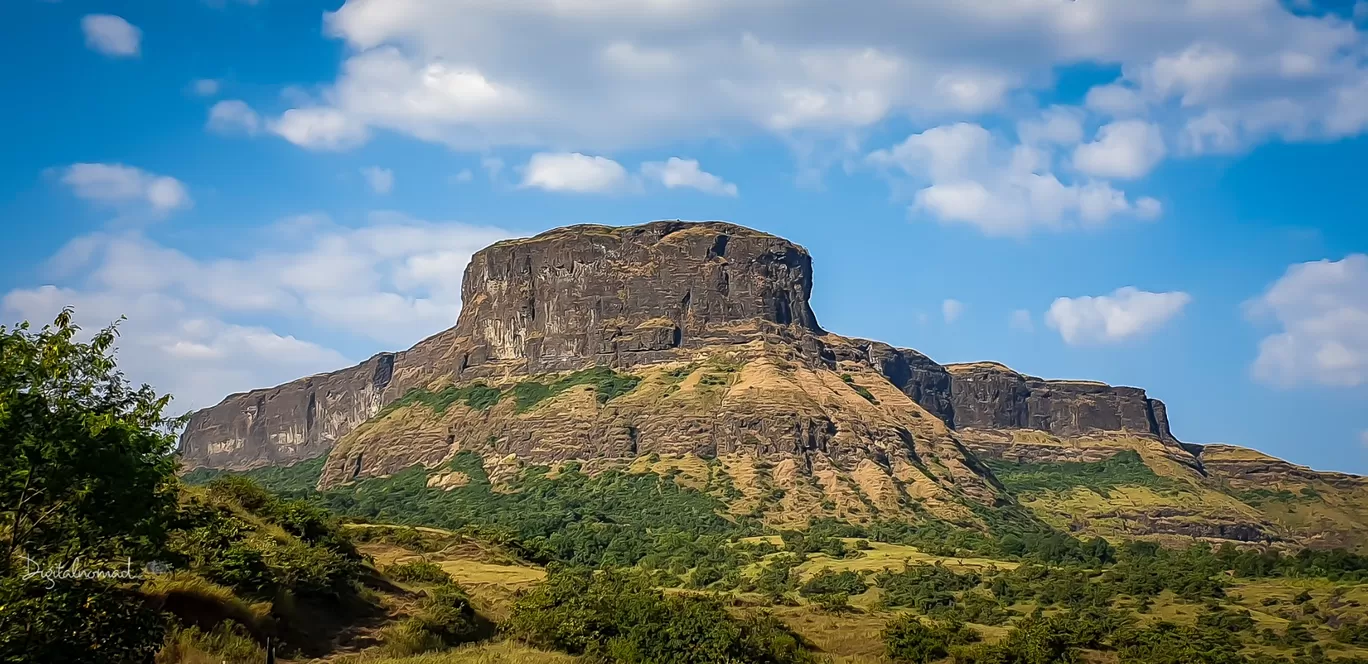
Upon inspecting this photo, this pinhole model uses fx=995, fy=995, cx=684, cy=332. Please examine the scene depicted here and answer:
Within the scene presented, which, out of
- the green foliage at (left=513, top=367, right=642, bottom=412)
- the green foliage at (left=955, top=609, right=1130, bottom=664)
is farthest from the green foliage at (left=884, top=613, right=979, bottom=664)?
the green foliage at (left=513, top=367, right=642, bottom=412)

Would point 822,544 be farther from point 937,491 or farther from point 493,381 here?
point 493,381

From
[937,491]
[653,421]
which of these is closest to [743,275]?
[653,421]

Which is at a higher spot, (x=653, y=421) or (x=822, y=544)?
(x=653, y=421)

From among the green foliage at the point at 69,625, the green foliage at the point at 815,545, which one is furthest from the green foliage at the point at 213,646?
the green foliage at the point at 815,545

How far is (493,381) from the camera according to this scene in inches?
7741

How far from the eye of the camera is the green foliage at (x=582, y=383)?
176 meters

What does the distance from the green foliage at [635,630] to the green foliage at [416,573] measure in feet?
28.1

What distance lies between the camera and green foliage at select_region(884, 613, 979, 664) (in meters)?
39.0

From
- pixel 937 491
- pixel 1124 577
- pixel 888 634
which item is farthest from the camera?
pixel 937 491

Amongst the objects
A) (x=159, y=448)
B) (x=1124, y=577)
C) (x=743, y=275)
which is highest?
(x=743, y=275)

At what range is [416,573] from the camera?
44031mm

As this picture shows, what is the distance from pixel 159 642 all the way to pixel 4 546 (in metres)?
4.01

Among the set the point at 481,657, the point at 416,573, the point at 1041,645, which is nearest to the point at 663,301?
the point at 416,573

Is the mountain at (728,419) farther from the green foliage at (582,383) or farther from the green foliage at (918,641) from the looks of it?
the green foliage at (918,641)
